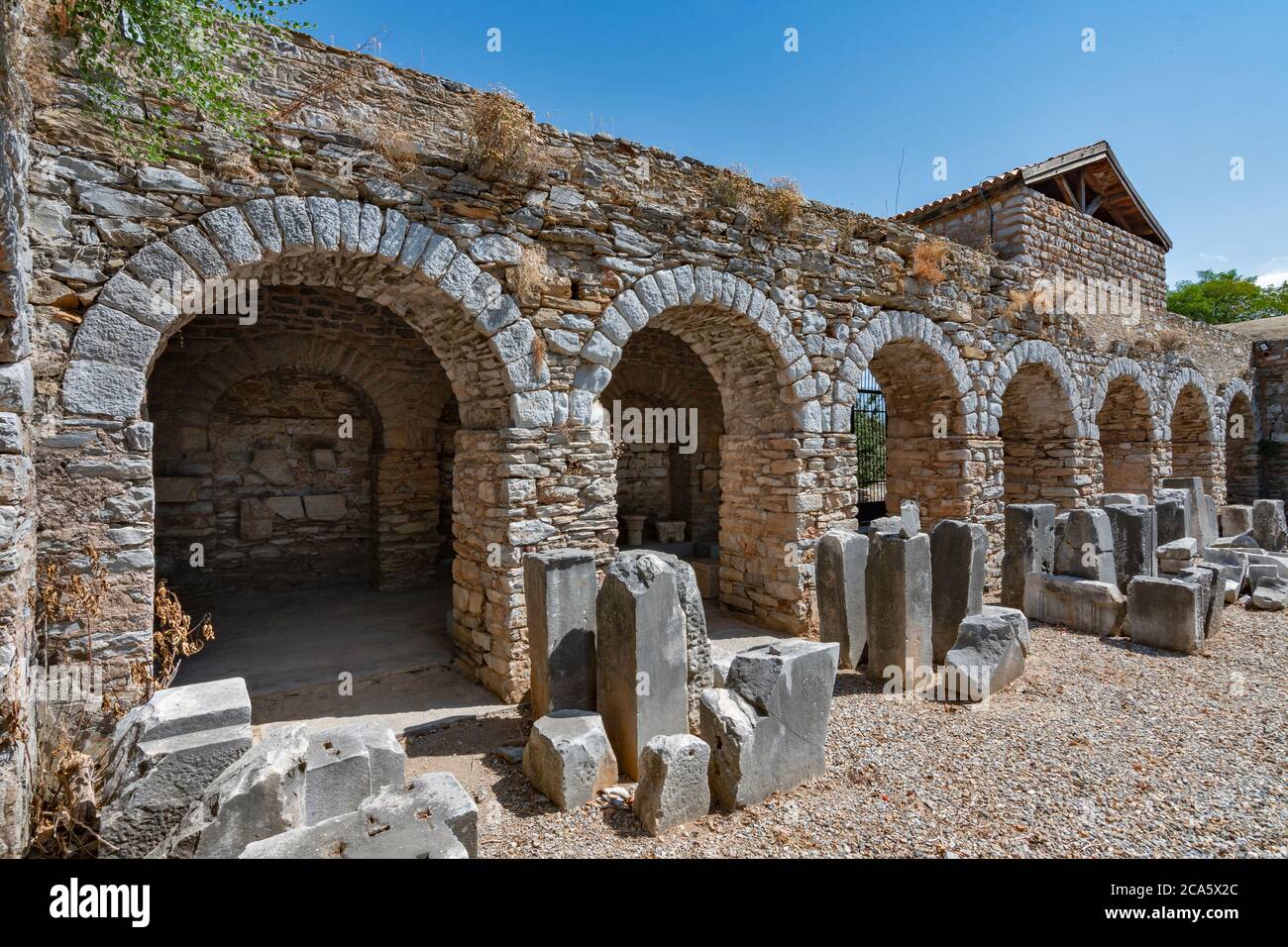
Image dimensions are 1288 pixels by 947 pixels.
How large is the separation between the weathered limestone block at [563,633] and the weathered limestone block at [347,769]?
1.09 m

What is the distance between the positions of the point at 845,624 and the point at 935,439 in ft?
13.0

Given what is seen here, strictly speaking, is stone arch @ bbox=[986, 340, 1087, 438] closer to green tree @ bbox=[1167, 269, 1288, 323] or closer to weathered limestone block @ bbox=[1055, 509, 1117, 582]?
weathered limestone block @ bbox=[1055, 509, 1117, 582]

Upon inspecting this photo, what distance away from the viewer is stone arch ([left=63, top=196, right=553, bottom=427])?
12.0 ft

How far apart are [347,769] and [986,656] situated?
14.5 ft

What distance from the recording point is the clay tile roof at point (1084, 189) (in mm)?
9953

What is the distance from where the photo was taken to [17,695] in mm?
2711

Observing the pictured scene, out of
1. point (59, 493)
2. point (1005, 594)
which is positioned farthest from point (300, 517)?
point (1005, 594)

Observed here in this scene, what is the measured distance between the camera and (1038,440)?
394 inches

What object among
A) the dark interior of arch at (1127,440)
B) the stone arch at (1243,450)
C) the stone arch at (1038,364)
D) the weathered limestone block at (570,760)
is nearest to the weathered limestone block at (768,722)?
the weathered limestone block at (570,760)

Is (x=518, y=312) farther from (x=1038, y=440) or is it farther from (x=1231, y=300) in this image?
(x=1231, y=300)

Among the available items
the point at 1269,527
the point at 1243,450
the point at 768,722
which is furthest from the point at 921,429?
the point at 1243,450

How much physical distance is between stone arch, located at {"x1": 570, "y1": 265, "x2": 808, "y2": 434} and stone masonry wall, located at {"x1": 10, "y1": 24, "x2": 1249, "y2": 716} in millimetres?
24

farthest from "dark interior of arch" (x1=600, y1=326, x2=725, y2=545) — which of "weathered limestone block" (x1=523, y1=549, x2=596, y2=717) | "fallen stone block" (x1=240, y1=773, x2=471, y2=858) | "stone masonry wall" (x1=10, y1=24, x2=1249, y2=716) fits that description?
"fallen stone block" (x1=240, y1=773, x2=471, y2=858)
